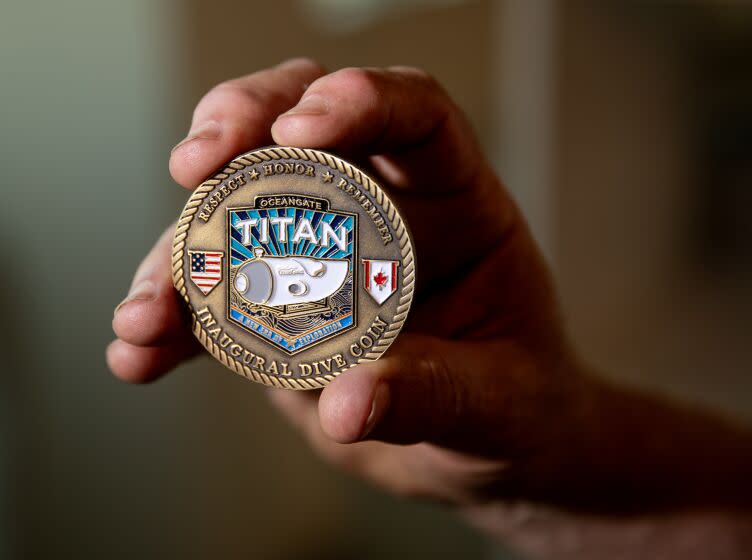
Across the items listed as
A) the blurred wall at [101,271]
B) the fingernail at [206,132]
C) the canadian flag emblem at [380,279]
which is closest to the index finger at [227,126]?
the fingernail at [206,132]

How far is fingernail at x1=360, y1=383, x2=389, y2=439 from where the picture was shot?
2.86ft

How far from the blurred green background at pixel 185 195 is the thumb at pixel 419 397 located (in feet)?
5.41

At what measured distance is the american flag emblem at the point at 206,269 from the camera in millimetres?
1046

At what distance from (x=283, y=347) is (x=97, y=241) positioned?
1567 millimetres

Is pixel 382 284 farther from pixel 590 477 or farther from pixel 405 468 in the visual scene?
pixel 590 477

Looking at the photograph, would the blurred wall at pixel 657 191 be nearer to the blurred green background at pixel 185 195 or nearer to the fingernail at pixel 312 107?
the blurred green background at pixel 185 195

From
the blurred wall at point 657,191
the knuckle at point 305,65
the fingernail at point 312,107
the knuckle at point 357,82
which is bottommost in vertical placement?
the blurred wall at point 657,191

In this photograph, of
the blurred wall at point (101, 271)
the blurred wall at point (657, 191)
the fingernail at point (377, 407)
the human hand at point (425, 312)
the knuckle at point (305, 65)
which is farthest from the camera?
the blurred wall at point (657, 191)

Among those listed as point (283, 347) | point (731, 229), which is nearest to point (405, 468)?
point (283, 347)

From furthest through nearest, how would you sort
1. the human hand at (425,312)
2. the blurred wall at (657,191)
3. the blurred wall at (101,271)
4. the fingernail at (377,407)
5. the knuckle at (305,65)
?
the blurred wall at (657,191), the blurred wall at (101,271), the knuckle at (305,65), the human hand at (425,312), the fingernail at (377,407)

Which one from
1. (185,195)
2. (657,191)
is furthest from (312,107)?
(657,191)

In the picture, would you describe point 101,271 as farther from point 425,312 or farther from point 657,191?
point 657,191

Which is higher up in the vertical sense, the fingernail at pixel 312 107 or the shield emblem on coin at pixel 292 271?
the fingernail at pixel 312 107

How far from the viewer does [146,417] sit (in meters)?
2.61
